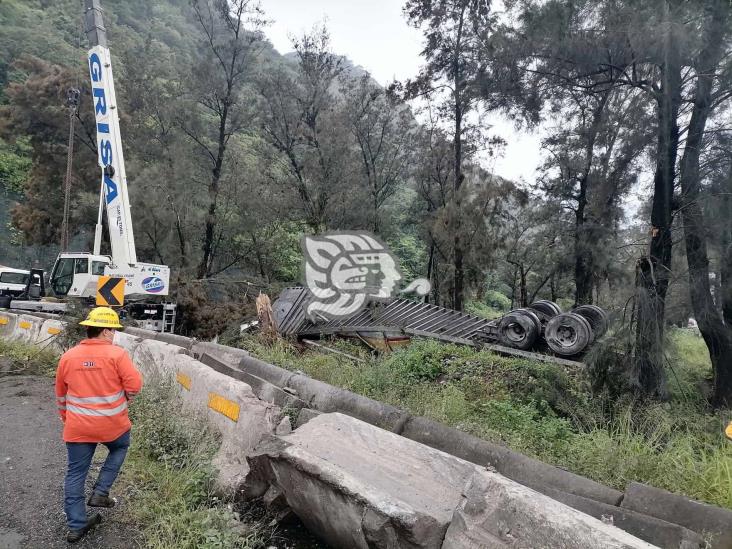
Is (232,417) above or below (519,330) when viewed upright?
below

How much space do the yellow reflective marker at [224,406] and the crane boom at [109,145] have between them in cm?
967

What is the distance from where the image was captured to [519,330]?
29.6 feet

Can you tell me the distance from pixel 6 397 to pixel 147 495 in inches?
186

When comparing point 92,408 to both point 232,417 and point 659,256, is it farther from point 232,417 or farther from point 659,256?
point 659,256

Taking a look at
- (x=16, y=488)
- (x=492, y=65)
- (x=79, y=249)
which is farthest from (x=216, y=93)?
(x=16, y=488)

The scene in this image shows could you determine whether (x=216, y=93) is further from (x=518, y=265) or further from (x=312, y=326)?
(x=518, y=265)

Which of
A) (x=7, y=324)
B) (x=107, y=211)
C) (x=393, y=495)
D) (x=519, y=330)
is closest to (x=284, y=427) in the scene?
(x=393, y=495)

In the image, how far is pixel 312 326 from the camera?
435 inches

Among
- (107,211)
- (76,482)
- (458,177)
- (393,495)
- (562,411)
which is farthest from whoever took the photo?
(458,177)

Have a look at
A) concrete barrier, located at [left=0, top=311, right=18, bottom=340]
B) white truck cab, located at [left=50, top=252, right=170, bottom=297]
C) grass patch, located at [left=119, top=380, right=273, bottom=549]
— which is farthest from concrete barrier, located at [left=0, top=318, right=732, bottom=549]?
white truck cab, located at [left=50, top=252, right=170, bottom=297]

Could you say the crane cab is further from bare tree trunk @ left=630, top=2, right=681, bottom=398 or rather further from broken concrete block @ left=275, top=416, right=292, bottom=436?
bare tree trunk @ left=630, top=2, right=681, bottom=398

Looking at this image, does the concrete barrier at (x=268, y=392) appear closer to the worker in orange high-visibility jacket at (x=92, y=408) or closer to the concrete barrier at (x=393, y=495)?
the concrete barrier at (x=393, y=495)

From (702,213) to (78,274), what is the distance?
14.9 m

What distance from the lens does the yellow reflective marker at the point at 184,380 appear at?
4.91m
